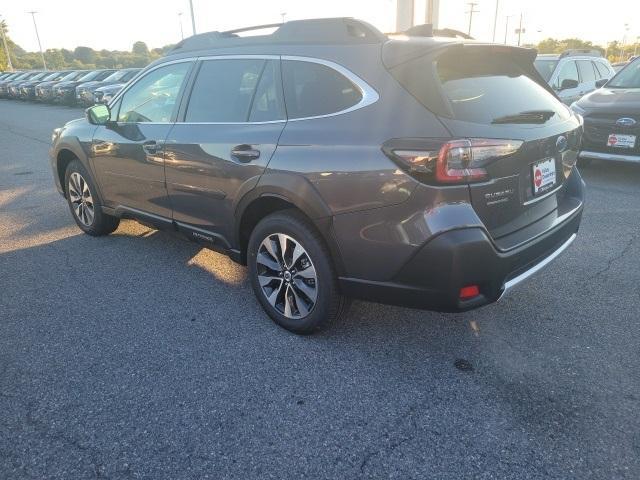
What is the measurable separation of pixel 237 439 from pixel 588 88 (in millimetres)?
10270

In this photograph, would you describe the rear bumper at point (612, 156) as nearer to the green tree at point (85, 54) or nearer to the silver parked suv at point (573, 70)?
the silver parked suv at point (573, 70)

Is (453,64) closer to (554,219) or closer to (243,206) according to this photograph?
(554,219)

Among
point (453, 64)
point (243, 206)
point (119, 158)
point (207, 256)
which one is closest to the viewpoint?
point (453, 64)

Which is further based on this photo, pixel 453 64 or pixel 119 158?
pixel 119 158

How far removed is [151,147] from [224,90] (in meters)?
0.82

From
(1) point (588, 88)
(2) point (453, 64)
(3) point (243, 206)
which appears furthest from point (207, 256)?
(1) point (588, 88)

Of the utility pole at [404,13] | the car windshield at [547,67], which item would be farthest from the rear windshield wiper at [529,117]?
the utility pole at [404,13]

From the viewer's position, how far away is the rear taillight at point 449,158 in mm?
2312

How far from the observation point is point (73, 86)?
2238 centimetres

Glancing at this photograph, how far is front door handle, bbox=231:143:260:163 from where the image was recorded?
303cm

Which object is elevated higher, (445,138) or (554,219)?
(445,138)

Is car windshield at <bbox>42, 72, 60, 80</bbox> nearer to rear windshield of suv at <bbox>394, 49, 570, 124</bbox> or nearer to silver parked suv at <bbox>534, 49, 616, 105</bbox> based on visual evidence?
silver parked suv at <bbox>534, 49, 616, 105</bbox>

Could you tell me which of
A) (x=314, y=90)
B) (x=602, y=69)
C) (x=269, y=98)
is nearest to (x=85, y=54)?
(x=602, y=69)

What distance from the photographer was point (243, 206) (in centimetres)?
317
